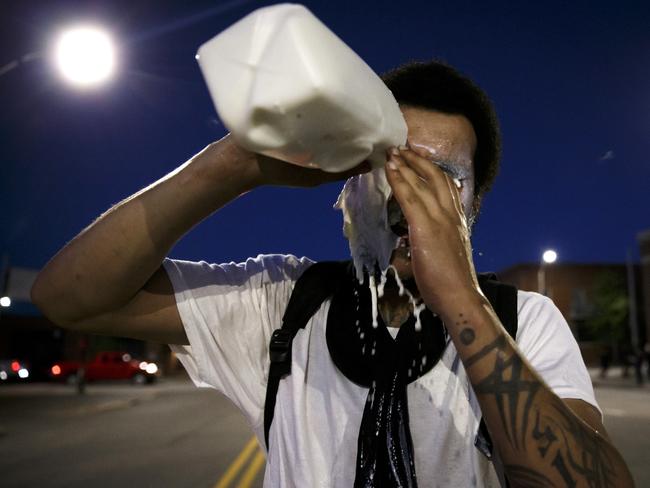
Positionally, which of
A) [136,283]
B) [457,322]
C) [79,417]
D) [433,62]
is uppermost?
[433,62]

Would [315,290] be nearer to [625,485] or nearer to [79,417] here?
[625,485]

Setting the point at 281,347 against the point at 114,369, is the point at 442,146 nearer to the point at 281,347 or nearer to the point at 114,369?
the point at 281,347

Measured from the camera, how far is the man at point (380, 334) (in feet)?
4.97

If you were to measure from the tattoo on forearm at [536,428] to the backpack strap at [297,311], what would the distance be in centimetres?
60

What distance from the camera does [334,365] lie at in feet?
6.17

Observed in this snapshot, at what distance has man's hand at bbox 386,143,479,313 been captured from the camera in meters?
1.54

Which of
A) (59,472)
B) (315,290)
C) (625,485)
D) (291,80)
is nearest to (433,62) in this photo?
(315,290)

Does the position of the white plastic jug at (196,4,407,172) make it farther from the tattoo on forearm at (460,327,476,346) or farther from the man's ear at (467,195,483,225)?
the man's ear at (467,195,483,225)

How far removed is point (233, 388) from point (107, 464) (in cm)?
796

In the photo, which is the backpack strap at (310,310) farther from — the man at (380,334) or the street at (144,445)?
the street at (144,445)

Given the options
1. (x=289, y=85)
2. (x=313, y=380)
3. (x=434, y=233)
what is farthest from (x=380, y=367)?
(x=289, y=85)

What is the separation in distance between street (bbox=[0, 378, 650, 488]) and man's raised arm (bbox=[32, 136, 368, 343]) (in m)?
6.15

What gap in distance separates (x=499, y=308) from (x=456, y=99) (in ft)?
2.61

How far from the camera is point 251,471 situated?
8.23m
